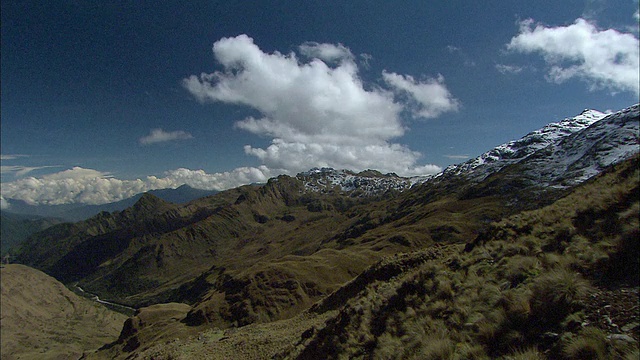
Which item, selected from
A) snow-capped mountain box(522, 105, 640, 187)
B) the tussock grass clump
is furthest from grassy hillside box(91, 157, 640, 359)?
snow-capped mountain box(522, 105, 640, 187)

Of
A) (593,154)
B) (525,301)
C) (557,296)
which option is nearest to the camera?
(557,296)

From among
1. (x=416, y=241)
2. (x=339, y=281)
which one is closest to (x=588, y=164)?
(x=416, y=241)

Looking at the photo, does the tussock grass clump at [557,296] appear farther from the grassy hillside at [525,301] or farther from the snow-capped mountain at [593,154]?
the snow-capped mountain at [593,154]

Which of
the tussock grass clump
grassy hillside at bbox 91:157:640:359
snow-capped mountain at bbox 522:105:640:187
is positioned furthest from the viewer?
snow-capped mountain at bbox 522:105:640:187

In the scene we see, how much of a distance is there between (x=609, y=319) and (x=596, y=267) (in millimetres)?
2241

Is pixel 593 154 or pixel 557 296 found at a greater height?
pixel 593 154

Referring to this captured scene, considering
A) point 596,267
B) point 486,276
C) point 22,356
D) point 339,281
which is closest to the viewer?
point 596,267

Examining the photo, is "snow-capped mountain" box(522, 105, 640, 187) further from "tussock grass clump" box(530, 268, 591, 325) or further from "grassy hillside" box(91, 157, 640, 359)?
"tussock grass clump" box(530, 268, 591, 325)

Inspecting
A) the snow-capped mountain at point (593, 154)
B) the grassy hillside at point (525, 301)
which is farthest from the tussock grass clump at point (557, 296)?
the snow-capped mountain at point (593, 154)

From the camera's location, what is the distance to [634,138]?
535 feet

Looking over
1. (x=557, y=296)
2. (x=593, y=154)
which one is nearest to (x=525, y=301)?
(x=557, y=296)

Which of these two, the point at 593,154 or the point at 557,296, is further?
the point at 593,154

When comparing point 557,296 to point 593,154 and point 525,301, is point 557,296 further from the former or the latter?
point 593,154

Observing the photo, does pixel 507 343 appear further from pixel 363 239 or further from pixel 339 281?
pixel 363 239
